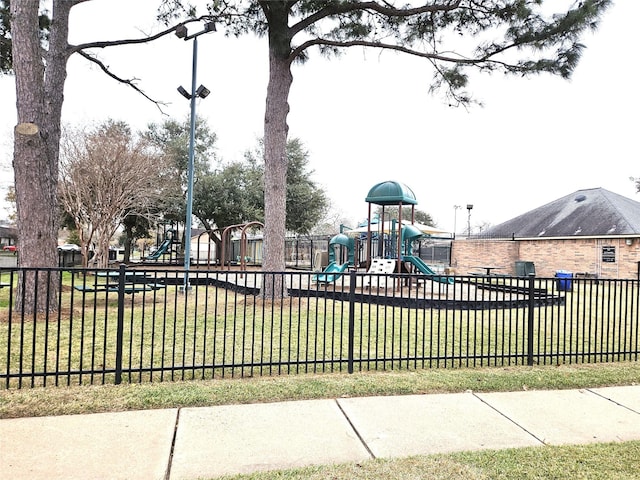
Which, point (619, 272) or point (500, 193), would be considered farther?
point (500, 193)

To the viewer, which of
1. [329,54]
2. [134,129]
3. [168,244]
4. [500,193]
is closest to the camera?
[329,54]

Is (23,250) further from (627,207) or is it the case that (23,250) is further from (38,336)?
(627,207)

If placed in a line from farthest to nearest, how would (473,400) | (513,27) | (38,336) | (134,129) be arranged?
1. (134,129)
2. (513,27)
3. (38,336)
4. (473,400)

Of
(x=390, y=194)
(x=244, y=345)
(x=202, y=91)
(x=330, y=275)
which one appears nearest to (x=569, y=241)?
(x=390, y=194)

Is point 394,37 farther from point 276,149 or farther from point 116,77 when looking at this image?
point 116,77

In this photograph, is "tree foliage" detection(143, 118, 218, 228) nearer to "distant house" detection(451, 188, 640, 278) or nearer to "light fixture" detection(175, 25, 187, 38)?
"light fixture" detection(175, 25, 187, 38)

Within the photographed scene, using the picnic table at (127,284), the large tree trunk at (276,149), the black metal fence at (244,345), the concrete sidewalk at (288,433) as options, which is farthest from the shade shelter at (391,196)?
the concrete sidewalk at (288,433)

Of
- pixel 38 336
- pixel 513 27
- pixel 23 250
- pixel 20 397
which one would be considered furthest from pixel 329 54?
pixel 20 397

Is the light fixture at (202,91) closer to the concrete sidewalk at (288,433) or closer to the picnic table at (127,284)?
the picnic table at (127,284)

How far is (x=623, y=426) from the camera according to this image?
3600 millimetres

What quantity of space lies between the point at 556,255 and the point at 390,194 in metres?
16.2

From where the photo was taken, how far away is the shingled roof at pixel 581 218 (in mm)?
23000

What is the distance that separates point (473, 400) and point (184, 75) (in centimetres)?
1550

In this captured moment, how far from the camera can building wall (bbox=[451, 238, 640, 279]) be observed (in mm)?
21669
